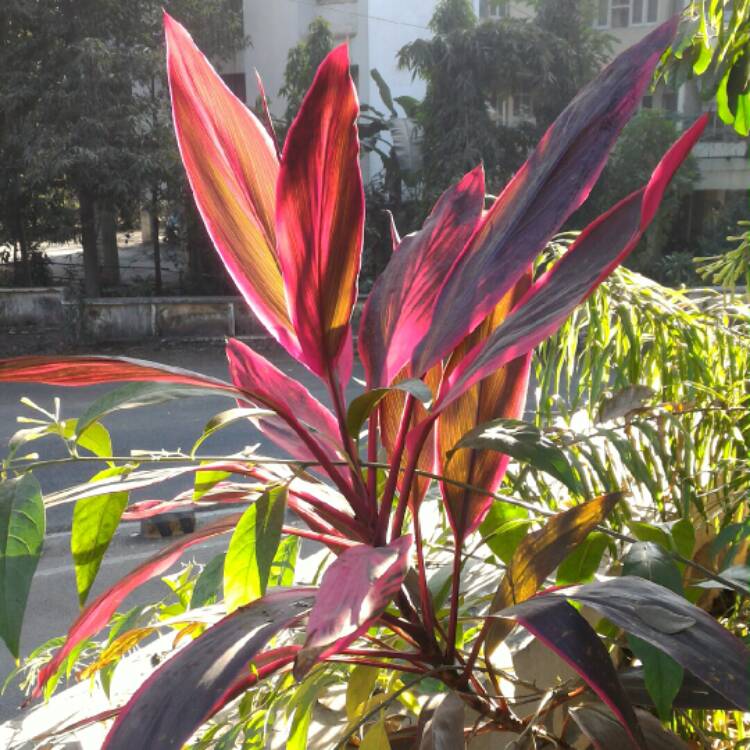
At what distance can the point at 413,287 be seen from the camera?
0.80 meters

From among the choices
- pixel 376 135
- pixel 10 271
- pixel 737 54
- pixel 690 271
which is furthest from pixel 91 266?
pixel 737 54

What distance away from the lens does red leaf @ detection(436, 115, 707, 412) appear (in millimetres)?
601

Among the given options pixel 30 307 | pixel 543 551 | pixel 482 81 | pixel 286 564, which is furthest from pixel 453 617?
pixel 482 81

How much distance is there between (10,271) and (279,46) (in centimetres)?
476

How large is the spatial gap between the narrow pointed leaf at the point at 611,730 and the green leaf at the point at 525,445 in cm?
18

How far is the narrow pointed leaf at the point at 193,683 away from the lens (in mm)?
577

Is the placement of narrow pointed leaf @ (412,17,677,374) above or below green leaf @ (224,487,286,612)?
above

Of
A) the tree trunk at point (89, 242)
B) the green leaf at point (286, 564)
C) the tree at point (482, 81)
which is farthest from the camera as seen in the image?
the tree at point (482, 81)

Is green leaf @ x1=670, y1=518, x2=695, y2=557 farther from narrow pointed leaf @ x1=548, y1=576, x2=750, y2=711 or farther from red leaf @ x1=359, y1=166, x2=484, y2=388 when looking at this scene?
red leaf @ x1=359, y1=166, x2=484, y2=388

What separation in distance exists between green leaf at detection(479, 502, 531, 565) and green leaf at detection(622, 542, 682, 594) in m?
0.13

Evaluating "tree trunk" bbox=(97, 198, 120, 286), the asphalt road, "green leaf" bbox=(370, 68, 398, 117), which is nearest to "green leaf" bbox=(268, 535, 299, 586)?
the asphalt road

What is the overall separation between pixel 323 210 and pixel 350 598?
10.6 inches

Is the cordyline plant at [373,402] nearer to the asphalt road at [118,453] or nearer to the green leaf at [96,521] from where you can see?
the green leaf at [96,521]

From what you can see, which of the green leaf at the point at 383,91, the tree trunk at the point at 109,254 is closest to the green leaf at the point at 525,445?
the tree trunk at the point at 109,254
